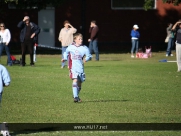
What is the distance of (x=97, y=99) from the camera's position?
18.7 meters

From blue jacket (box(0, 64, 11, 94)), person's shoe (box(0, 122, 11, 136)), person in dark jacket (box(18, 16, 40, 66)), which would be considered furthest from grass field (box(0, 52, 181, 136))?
person in dark jacket (box(18, 16, 40, 66))

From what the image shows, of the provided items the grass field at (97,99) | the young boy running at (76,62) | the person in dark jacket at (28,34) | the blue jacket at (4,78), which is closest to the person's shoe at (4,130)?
the grass field at (97,99)

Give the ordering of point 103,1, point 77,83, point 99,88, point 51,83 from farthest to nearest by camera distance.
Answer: point 103,1 < point 51,83 < point 99,88 < point 77,83

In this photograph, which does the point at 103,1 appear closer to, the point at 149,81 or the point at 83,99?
the point at 149,81

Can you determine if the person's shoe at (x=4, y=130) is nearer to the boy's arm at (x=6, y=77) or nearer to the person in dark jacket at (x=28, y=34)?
the boy's arm at (x=6, y=77)

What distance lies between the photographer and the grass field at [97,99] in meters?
14.7

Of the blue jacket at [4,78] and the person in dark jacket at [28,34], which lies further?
the person in dark jacket at [28,34]

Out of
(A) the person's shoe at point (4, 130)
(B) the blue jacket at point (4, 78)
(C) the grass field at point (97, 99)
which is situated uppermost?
(B) the blue jacket at point (4, 78)

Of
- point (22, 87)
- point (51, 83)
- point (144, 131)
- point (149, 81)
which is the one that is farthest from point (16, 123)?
point (149, 81)

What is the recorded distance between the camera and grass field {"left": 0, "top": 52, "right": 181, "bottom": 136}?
48.1ft

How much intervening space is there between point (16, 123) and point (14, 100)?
4784 mm

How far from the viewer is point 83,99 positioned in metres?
18.7

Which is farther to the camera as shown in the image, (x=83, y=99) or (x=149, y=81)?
(x=149, y=81)

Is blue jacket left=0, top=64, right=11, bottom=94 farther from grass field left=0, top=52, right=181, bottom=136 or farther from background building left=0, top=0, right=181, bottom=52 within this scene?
background building left=0, top=0, right=181, bottom=52
